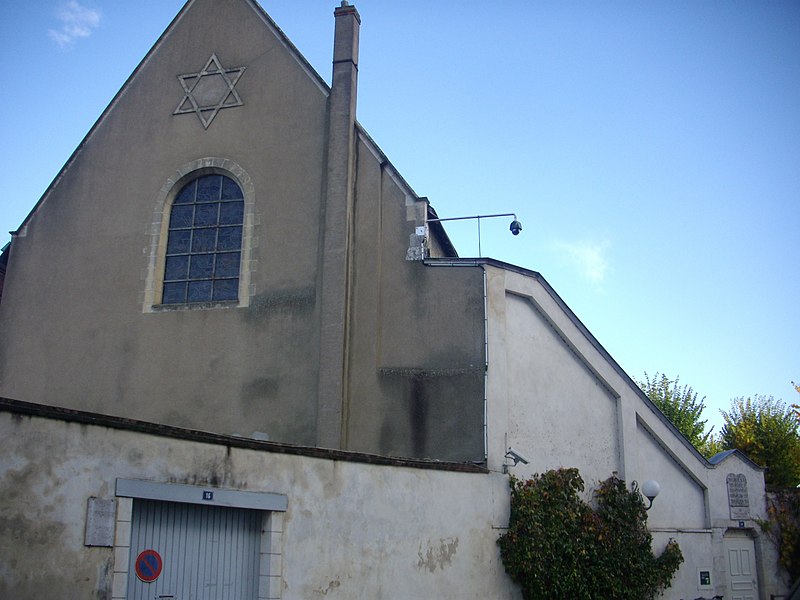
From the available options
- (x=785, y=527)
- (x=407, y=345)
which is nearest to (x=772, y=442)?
(x=785, y=527)

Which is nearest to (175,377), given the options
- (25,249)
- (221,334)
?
(221,334)

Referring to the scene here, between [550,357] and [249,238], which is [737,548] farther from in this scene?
[249,238]

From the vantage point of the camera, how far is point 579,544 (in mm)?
13891

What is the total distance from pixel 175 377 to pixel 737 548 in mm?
11566

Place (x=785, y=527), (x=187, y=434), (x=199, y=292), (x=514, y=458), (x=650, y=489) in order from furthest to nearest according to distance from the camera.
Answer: (x=785, y=527)
(x=199, y=292)
(x=650, y=489)
(x=514, y=458)
(x=187, y=434)

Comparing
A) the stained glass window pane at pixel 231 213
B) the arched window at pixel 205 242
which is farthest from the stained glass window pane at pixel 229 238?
the stained glass window pane at pixel 231 213

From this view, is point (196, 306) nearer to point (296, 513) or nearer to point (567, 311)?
point (567, 311)

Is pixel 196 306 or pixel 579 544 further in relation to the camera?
pixel 196 306

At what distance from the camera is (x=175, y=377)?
639 inches

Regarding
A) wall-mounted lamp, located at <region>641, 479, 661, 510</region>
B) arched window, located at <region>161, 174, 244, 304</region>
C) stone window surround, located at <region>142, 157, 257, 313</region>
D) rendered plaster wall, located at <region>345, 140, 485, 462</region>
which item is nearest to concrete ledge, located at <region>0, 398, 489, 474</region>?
rendered plaster wall, located at <region>345, 140, 485, 462</region>

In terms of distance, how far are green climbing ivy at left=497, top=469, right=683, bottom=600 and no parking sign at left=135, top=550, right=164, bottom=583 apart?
19.3 ft

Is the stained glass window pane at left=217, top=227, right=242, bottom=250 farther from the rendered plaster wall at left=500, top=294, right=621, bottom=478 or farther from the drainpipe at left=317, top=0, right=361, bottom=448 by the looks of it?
the rendered plaster wall at left=500, top=294, right=621, bottom=478

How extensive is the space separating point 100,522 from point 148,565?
3.19 feet

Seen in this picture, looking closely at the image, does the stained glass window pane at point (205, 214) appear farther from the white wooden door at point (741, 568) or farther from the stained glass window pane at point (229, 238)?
the white wooden door at point (741, 568)
